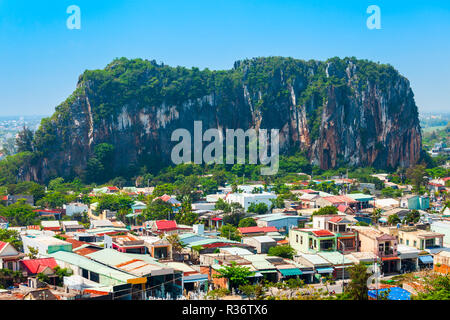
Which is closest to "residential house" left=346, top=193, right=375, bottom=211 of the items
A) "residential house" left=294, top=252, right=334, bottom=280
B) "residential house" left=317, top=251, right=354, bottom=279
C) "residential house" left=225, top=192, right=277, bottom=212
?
"residential house" left=225, top=192, right=277, bottom=212

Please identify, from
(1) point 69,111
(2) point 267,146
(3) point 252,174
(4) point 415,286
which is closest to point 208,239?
(4) point 415,286

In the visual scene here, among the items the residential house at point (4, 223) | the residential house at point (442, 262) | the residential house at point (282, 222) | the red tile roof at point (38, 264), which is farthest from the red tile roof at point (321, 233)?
the residential house at point (4, 223)

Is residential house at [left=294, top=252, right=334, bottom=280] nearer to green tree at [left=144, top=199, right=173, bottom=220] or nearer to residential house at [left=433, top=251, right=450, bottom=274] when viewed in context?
residential house at [left=433, top=251, right=450, bottom=274]

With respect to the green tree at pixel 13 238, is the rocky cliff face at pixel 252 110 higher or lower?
higher

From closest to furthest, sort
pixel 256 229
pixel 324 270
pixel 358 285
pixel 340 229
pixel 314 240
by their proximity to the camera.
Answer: pixel 358 285 → pixel 324 270 → pixel 314 240 → pixel 340 229 → pixel 256 229

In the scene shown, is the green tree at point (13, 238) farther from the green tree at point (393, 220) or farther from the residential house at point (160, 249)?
the green tree at point (393, 220)

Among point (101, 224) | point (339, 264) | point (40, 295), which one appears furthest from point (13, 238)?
point (339, 264)

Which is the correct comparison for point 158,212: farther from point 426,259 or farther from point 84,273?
point 426,259
